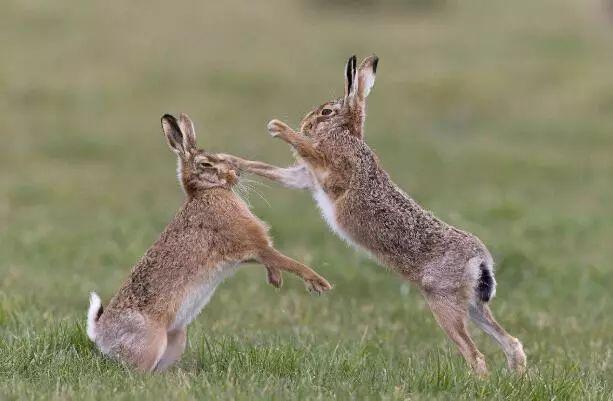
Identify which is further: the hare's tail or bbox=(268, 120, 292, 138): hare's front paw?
bbox=(268, 120, 292, 138): hare's front paw

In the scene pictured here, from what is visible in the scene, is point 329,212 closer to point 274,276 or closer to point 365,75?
point 274,276

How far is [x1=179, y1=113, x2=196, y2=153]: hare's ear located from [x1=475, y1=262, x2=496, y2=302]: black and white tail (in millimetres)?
1974

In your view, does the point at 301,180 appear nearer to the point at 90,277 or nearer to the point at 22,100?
the point at 90,277

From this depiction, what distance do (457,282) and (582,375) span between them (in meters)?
1.05

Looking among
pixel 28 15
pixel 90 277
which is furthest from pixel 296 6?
pixel 90 277

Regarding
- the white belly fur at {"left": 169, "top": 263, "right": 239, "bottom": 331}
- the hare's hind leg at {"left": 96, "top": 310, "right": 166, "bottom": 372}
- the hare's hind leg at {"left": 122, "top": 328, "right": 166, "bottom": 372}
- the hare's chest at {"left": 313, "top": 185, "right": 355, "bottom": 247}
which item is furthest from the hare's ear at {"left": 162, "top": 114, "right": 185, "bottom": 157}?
the hare's hind leg at {"left": 122, "top": 328, "right": 166, "bottom": 372}

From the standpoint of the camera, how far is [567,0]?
35062 mm

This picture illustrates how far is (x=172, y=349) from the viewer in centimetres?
642

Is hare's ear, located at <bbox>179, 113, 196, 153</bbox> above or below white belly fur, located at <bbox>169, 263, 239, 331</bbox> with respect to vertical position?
above

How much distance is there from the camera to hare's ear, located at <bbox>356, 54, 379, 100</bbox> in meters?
7.37

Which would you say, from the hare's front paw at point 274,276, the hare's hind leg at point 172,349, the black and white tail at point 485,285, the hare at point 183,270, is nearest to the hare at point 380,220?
→ the black and white tail at point 485,285

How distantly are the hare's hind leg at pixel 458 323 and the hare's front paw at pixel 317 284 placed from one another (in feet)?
2.25

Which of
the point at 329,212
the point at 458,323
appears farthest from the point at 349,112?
the point at 458,323

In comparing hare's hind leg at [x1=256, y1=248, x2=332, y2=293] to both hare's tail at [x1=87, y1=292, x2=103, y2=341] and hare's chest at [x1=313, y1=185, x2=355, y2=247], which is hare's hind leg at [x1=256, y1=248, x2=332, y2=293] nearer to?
hare's chest at [x1=313, y1=185, x2=355, y2=247]
